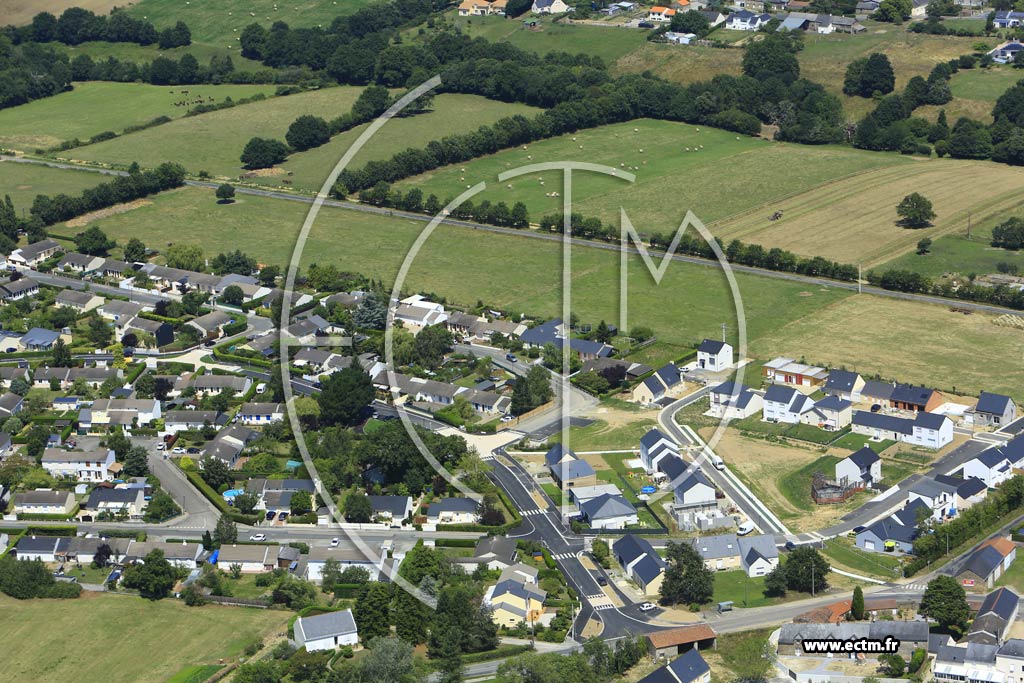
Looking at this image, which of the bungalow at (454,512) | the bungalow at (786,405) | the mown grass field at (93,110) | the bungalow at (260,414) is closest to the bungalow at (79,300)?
the bungalow at (260,414)

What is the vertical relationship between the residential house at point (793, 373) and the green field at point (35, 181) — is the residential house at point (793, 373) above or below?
below

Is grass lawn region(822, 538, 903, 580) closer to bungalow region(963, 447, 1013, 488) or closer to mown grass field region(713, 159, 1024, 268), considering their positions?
bungalow region(963, 447, 1013, 488)

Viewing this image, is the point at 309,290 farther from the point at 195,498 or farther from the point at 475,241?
the point at 195,498

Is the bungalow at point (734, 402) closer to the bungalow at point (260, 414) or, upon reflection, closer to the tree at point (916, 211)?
the bungalow at point (260, 414)

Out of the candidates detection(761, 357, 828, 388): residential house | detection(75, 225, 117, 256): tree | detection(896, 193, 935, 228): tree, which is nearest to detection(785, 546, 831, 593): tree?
detection(761, 357, 828, 388): residential house

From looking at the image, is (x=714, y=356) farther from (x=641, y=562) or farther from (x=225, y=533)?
(x=225, y=533)

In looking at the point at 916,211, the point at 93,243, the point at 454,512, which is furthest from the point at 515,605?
the point at 916,211

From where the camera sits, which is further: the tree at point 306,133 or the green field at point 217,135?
the tree at point 306,133
